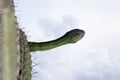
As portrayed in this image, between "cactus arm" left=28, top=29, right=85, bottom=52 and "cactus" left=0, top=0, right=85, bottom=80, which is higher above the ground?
"cactus" left=0, top=0, right=85, bottom=80

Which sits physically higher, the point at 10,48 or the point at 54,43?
the point at 10,48

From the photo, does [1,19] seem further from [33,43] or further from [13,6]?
[33,43]

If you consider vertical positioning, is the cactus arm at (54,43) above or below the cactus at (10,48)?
below

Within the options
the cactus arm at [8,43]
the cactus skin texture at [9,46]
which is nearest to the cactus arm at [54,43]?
the cactus skin texture at [9,46]

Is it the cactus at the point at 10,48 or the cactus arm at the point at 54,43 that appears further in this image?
the cactus arm at the point at 54,43

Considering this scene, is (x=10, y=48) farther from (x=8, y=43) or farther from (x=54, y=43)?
(x=54, y=43)

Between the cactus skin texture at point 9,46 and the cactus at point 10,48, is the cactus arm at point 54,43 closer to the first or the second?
the cactus at point 10,48

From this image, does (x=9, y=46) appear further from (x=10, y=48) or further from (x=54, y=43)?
(x=54, y=43)

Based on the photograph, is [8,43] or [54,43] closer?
[8,43]

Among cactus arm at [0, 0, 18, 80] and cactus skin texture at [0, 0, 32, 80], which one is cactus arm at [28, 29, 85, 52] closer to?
cactus skin texture at [0, 0, 32, 80]

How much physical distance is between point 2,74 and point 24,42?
0.74 metres

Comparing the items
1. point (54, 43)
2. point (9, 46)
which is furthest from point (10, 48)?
point (54, 43)

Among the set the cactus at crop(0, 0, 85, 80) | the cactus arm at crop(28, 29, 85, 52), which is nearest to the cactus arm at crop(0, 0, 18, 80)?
the cactus at crop(0, 0, 85, 80)

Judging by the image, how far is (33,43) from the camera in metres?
3.74
